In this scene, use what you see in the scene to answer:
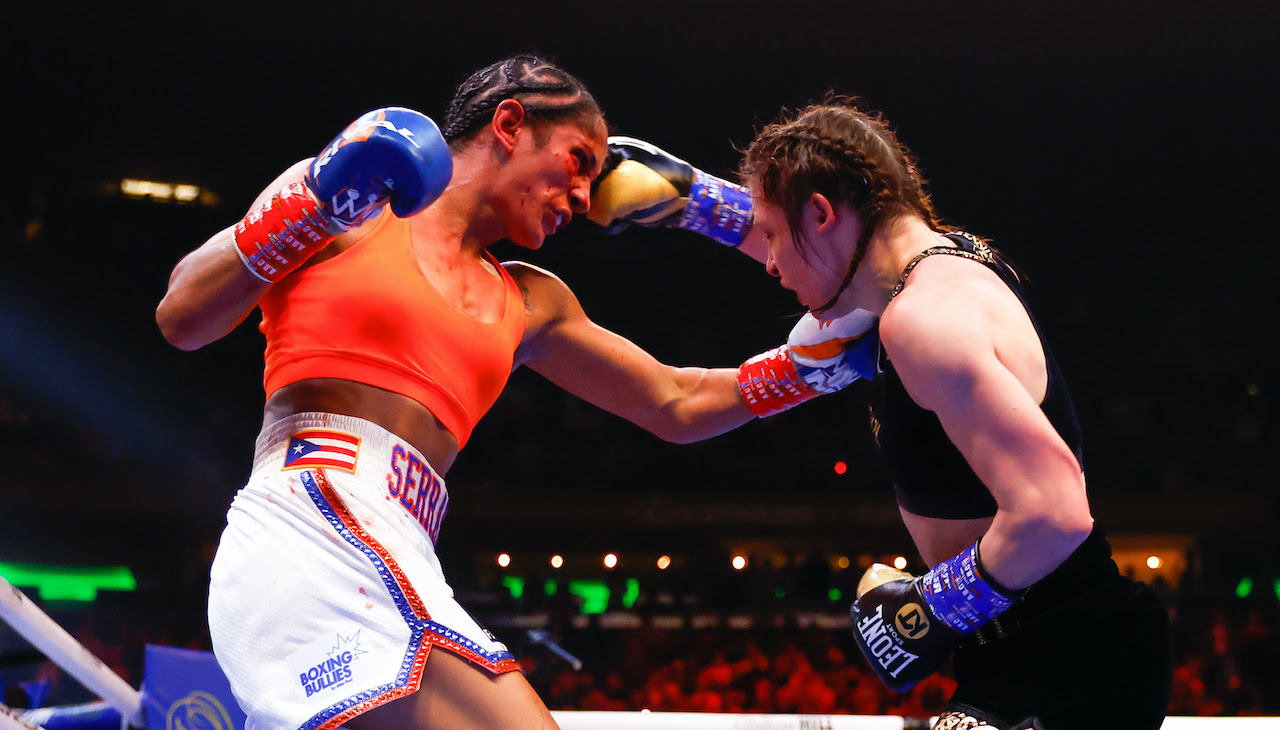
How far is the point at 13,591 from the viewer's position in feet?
7.33

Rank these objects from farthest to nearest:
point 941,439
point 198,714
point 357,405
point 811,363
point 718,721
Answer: point 198,714 < point 811,363 < point 718,721 < point 357,405 < point 941,439

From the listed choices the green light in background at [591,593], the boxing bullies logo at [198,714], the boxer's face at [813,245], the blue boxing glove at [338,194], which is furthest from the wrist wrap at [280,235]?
the green light in background at [591,593]

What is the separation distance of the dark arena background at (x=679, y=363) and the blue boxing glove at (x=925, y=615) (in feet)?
22.2

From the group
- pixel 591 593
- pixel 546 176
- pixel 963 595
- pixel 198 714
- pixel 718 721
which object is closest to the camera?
pixel 963 595

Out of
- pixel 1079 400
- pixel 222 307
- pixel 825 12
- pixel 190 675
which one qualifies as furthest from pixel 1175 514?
pixel 222 307

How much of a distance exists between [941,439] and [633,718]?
111 cm

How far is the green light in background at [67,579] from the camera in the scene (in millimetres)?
9555

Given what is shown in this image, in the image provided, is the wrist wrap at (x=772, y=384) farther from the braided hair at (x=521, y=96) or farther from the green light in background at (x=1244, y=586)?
the green light in background at (x=1244, y=586)

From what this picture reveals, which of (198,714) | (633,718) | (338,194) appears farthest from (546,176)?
(198,714)

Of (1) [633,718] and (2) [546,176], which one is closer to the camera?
(2) [546,176]

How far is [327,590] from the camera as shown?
140 cm

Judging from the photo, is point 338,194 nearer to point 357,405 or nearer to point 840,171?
point 357,405

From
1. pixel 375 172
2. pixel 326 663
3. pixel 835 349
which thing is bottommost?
pixel 326 663

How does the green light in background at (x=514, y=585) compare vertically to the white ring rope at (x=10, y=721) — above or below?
above
